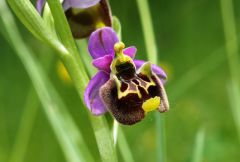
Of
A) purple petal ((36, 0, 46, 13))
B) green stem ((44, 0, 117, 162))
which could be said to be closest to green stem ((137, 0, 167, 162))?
green stem ((44, 0, 117, 162))

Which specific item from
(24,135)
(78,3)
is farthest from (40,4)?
(24,135)

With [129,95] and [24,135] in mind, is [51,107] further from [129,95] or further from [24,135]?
[24,135]

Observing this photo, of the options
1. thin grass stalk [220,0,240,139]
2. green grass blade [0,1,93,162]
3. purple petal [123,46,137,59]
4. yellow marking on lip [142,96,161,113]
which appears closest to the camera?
yellow marking on lip [142,96,161,113]

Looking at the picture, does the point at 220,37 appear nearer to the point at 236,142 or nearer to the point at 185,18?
the point at 185,18

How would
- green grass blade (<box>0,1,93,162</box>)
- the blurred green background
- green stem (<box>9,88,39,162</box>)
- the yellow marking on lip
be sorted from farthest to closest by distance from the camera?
the blurred green background < green stem (<box>9,88,39,162</box>) < green grass blade (<box>0,1,93,162</box>) < the yellow marking on lip

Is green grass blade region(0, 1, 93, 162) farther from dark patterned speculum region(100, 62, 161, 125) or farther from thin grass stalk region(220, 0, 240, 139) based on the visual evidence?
thin grass stalk region(220, 0, 240, 139)

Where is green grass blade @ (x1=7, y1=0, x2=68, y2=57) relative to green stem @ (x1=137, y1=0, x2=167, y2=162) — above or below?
above

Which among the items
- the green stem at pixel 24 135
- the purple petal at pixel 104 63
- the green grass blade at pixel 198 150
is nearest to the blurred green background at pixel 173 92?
the green stem at pixel 24 135

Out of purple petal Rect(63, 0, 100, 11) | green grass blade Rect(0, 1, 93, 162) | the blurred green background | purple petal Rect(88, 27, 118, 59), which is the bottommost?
the blurred green background

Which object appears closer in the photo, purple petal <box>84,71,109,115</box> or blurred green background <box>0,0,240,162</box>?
purple petal <box>84,71,109,115</box>
